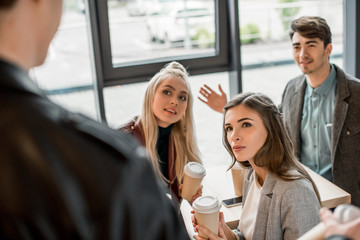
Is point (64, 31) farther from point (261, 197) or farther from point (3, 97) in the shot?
point (3, 97)

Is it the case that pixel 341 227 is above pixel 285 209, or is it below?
above

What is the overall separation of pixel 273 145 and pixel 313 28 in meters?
1.12

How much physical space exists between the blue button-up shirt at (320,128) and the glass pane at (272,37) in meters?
0.81

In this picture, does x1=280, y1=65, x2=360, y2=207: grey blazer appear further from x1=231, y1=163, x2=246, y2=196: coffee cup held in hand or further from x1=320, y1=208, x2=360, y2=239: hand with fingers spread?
x1=320, y1=208, x2=360, y2=239: hand with fingers spread

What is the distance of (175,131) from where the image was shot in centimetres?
247

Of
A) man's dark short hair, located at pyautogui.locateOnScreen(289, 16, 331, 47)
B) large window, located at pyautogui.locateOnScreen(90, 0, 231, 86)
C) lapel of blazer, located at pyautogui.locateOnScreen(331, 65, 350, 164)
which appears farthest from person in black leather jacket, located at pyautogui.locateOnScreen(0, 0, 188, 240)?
large window, located at pyautogui.locateOnScreen(90, 0, 231, 86)

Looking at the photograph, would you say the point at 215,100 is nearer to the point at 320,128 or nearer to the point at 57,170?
the point at 320,128

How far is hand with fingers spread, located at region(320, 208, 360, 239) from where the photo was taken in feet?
2.15

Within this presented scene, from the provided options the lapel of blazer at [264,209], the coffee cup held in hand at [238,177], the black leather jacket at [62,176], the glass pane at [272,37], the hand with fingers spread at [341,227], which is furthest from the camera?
the glass pane at [272,37]

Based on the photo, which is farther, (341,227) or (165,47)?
(165,47)

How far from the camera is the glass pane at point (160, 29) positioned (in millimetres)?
3002

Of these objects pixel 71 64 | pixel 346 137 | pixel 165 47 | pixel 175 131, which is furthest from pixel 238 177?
pixel 71 64

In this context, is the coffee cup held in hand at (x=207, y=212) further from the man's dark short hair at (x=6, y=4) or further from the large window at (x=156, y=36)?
the large window at (x=156, y=36)

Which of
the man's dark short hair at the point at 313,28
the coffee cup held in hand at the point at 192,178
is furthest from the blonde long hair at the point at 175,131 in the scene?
the man's dark short hair at the point at 313,28
